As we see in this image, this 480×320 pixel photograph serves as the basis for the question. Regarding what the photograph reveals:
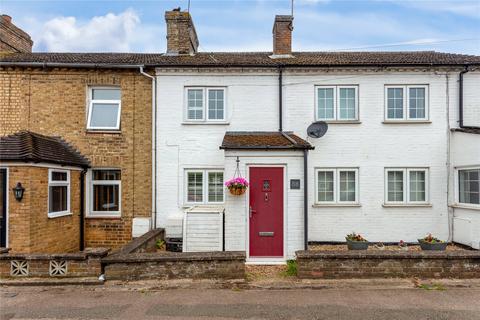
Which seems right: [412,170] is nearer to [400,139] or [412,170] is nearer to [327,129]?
[400,139]

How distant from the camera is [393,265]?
7.01m

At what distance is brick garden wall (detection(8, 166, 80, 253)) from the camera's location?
27.6 ft

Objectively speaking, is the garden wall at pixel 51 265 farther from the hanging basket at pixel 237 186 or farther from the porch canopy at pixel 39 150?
the hanging basket at pixel 237 186

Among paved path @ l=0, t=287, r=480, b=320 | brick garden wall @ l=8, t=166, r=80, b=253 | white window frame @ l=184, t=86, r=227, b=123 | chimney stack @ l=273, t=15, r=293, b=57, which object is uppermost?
chimney stack @ l=273, t=15, r=293, b=57

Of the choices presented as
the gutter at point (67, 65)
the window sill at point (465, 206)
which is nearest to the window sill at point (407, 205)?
the window sill at point (465, 206)

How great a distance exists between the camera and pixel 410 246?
10.5 metres

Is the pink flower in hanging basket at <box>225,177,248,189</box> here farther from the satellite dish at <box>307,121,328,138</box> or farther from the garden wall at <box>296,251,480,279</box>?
the satellite dish at <box>307,121,328,138</box>

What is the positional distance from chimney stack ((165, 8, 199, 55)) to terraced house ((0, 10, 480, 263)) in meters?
1.31

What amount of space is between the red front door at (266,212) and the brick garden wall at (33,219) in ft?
17.2

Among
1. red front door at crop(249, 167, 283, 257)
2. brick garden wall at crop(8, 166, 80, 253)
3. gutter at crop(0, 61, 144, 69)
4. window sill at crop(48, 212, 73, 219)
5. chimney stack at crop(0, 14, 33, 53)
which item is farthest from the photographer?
chimney stack at crop(0, 14, 33, 53)

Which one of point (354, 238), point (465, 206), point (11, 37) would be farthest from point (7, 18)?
point (465, 206)

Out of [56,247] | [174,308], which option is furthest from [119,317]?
[56,247]

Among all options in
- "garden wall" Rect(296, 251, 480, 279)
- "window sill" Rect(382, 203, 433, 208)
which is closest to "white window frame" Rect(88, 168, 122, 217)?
"garden wall" Rect(296, 251, 480, 279)

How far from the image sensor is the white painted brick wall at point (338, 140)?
10.7m
